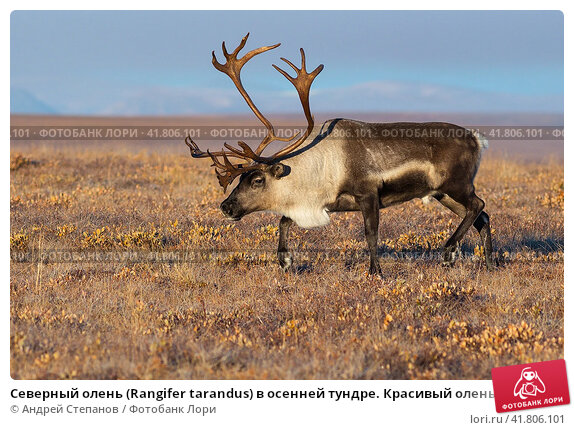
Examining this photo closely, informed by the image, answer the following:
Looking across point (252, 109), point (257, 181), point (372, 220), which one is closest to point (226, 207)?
point (257, 181)

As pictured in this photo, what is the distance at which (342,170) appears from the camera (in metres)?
9.39

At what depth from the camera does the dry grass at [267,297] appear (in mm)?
6004

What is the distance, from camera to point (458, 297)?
7938 millimetres

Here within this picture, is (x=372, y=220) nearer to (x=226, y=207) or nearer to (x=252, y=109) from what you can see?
(x=226, y=207)

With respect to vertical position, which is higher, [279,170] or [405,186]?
[279,170]

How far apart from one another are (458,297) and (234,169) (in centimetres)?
352

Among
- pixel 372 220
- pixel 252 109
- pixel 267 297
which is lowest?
pixel 267 297

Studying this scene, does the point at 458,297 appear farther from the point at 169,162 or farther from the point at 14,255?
the point at 169,162

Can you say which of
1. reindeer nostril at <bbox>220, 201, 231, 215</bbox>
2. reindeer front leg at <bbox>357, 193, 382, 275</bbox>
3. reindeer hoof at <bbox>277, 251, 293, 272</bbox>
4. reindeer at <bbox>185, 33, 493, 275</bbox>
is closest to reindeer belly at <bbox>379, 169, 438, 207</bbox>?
reindeer at <bbox>185, 33, 493, 275</bbox>

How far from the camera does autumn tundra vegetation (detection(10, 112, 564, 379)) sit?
6.01 meters

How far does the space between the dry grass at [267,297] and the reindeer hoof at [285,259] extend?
0.12 metres
